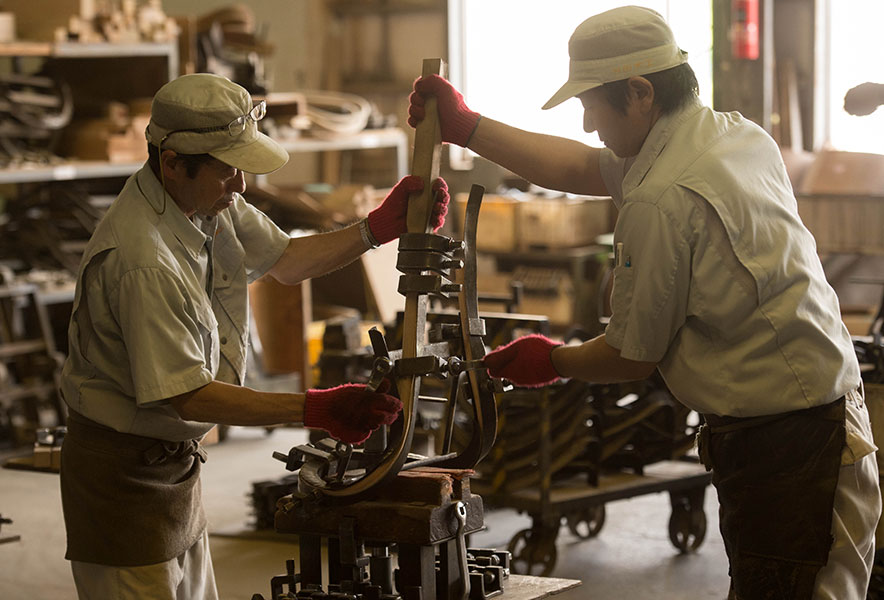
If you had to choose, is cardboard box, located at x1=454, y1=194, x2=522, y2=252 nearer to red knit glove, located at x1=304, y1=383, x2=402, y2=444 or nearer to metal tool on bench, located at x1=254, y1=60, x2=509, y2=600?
metal tool on bench, located at x1=254, y1=60, x2=509, y2=600

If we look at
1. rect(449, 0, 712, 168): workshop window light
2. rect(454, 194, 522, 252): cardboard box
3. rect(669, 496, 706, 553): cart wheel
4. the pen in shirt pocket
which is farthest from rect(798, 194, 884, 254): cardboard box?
the pen in shirt pocket

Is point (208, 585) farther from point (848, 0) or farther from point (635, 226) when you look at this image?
point (848, 0)

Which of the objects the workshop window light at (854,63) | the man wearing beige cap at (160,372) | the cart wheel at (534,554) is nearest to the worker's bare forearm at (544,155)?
the man wearing beige cap at (160,372)

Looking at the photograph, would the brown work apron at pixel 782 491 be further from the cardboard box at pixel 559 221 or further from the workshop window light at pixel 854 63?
the workshop window light at pixel 854 63

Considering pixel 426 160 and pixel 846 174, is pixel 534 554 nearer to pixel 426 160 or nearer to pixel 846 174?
pixel 426 160

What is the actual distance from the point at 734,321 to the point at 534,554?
2187 millimetres

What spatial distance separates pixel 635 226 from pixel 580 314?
589cm

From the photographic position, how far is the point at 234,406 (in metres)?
2.27

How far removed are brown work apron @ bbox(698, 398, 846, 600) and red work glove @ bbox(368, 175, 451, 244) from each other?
0.72 metres

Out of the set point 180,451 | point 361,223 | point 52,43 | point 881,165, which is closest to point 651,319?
point 361,223

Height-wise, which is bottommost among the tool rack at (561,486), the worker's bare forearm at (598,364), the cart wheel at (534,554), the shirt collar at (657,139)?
the cart wheel at (534,554)

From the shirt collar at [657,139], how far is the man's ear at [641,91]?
45 millimetres

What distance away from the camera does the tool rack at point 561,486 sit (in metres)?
4.22

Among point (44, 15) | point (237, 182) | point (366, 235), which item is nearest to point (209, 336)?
point (237, 182)
